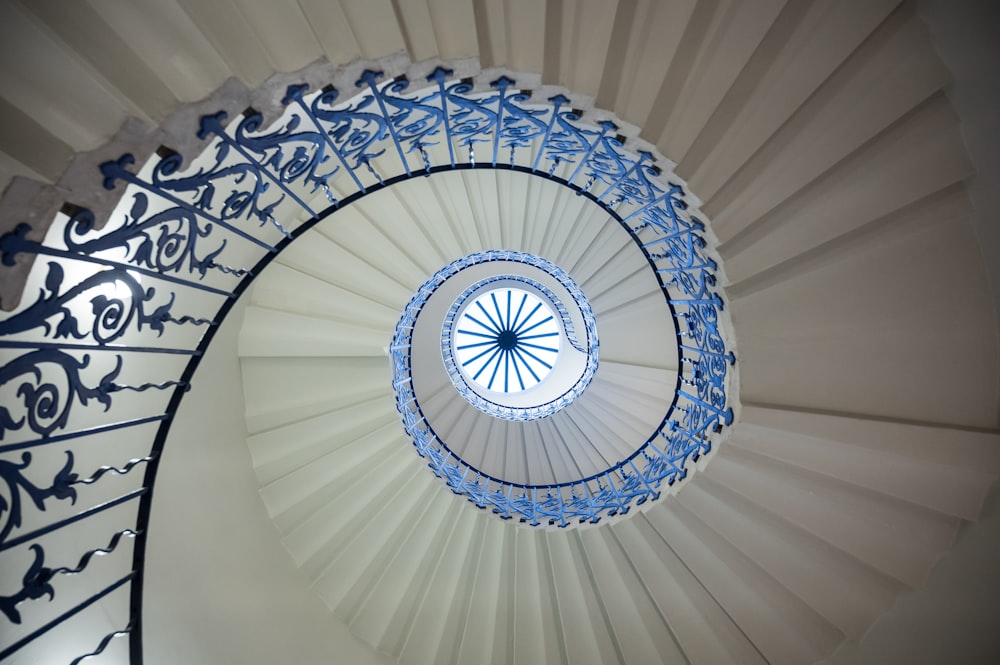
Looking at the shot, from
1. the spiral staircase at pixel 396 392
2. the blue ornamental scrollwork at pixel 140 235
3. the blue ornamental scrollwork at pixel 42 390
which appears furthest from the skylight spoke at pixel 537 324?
the blue ornamental scrollwork at pixel 42 390

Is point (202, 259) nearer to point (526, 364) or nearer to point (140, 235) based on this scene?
point (140, 235)

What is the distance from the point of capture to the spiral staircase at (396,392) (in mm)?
2439

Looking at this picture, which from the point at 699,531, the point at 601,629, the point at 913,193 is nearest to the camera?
the point at 913,193

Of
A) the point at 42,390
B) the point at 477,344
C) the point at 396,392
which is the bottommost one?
the point at 42,390

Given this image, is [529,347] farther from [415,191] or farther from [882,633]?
[882,633]

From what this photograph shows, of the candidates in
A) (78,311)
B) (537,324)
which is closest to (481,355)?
(537,324)

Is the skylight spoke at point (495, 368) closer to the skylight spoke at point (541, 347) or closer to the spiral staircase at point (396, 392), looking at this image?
the skylight spoke at point (541, 347)

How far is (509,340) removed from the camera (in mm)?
13562

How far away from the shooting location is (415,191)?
6.72 meters

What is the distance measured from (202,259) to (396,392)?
3.51m

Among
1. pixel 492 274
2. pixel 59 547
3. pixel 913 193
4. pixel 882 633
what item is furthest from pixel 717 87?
pixel 492 274

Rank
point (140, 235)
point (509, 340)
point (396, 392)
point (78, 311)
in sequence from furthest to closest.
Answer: point (509, 340) < point (396, 392) < point (78, 311) < point (140, 235)

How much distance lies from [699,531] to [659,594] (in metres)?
1.09

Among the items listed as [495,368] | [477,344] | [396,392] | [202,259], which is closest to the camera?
[202,259]
